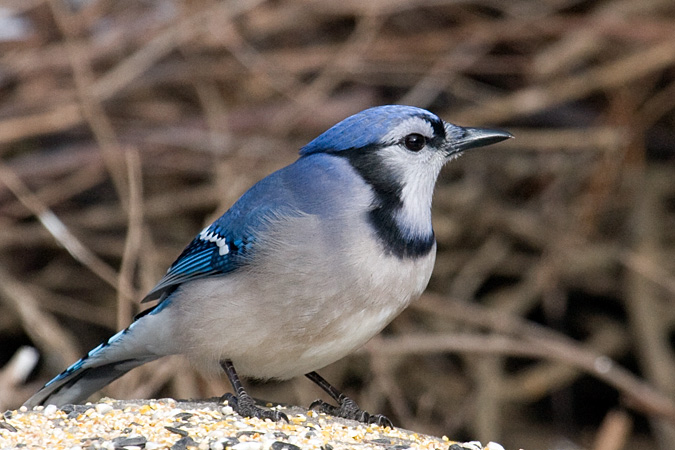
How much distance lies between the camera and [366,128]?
99.3 inches

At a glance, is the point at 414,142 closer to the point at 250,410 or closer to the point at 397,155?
the point at 397,155

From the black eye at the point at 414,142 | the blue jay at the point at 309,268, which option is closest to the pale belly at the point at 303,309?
the blue jay at the point at 309,268

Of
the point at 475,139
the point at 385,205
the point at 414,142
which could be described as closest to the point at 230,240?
the point at 385,205

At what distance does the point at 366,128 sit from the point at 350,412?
2.52ft

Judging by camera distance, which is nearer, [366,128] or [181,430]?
[181,430]

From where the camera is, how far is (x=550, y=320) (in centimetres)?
491

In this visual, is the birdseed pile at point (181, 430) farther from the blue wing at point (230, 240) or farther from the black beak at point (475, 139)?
the black beak at point (475, 139)

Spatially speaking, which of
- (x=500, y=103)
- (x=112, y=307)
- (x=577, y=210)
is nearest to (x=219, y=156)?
(x=112, y=307)

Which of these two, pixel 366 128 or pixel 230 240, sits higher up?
pixel 366 128

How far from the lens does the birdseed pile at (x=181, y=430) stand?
6.77 ft

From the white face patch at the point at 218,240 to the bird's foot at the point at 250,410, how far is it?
41 centimetres

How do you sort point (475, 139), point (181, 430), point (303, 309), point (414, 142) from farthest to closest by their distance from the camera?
point (475, 139) < point (414, 142) < point (303, 309) < point (181, 430)

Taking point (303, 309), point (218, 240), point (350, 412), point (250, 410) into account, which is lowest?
point (350, 412)

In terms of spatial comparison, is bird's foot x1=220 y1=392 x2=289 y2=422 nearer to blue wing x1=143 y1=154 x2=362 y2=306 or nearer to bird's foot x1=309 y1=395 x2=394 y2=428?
bird's foot x1=309 y1=395 x2=394 y2=428
